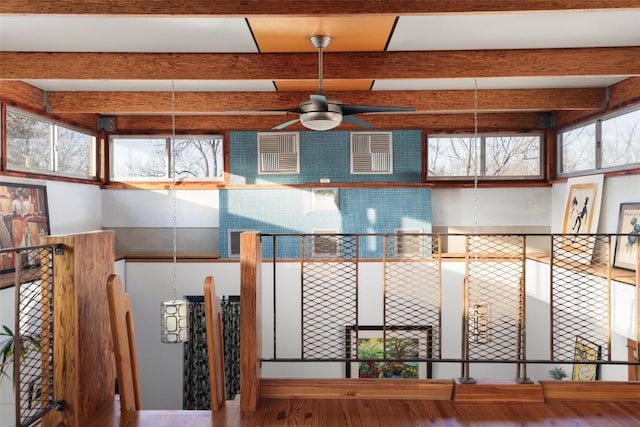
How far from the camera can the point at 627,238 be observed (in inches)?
184

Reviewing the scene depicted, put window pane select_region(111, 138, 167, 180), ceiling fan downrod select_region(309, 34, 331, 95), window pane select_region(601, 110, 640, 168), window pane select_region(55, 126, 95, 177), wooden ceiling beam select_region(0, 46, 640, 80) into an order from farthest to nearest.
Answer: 1. window pane select_region(111, 138, 167, 180)
2. window pane select_region(55, 126, 95, 177)
3. window pane select_region(601, 110, 640, 168)
4. wooden ceiling beam select_region(0, 46, 640, 80)
5. ceiling fan downrod select_region(309, 34, 331, 95)

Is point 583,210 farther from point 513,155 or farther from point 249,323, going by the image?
point 249,323

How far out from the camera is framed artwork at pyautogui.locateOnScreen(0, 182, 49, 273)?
4699 millimetres

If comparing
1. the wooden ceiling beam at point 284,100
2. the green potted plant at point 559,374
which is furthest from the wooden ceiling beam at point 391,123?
the green potted plant at point 559,374

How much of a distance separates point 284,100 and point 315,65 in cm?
142

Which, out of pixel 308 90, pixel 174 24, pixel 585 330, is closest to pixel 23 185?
pixel 174 24

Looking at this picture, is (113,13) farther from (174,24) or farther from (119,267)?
(119,267)

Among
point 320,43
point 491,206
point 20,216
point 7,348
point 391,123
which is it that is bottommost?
point 7,348

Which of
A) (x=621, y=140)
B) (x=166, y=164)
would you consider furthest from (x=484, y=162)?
(x=166, y=164)

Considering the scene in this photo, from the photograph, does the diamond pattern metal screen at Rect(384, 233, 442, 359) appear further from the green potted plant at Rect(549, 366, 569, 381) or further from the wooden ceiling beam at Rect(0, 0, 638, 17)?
the wooden ceiling beam at Rect(0, 0, 638, 17)

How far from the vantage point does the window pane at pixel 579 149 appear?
5.75m

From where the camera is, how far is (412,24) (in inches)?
137

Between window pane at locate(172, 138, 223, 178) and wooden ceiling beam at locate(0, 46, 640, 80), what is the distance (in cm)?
271

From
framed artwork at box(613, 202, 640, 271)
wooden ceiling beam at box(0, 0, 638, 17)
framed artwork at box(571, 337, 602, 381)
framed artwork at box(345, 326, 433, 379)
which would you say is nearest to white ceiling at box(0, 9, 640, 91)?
wooden ceiling beam at box(0, 0, 638, 17)
